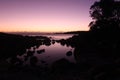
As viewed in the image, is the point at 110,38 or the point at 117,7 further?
the point at 117,7

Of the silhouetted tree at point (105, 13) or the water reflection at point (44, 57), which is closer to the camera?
the water reflection at point (44, 57)

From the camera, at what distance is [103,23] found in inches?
1892

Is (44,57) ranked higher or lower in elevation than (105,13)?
lower

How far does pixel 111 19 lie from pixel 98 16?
153 inches

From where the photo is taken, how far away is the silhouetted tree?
48344 millimetres

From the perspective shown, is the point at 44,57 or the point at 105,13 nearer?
the point at 44,57

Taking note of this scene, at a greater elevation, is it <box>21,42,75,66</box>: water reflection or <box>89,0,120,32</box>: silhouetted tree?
<box>89,0,120,32</box>: silhouetted tree

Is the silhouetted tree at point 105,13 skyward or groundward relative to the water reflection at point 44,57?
skyward

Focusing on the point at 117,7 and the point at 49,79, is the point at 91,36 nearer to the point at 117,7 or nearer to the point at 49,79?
the point at 117,7

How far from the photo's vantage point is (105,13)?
50.2m

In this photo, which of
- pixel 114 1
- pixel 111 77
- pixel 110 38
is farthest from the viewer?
pixel 114 1

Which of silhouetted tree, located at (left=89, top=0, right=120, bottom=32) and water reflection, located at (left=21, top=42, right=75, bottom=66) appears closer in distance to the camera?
water reflection, located at (left=21, top=42, right=75, bottom=66)

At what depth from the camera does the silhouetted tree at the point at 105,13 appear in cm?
4834

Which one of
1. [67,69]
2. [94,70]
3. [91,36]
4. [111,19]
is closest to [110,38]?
[91,36]
